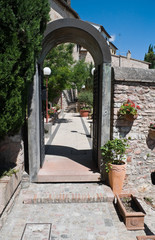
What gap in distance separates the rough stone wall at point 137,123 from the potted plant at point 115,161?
0.22m

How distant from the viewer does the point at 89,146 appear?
23.4 ft

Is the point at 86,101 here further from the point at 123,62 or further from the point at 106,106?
the point at 106,106

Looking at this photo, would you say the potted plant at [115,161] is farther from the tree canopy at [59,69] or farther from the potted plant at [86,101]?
the potted plant at [86,101]

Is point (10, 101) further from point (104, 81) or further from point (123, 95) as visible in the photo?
point (123, 95)

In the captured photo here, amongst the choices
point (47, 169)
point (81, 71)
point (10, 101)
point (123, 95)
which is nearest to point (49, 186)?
point (47, 169)

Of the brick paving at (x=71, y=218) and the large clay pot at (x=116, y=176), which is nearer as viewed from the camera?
the brick paving at (x=71, y=218)

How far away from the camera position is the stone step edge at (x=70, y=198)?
143 inches

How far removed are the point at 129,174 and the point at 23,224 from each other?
97.2 inches

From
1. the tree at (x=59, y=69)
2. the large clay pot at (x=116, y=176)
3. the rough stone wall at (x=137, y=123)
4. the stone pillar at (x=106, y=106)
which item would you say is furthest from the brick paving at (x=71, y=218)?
the tree at (x=59, y=69)

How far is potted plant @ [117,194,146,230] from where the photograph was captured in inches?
121

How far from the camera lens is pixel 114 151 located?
13.0 feet

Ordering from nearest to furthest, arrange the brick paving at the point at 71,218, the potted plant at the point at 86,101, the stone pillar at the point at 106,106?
the brick paving at the point at 71,218
the stone pillar at the point at 106,106
the potted plant at the point at 86,101

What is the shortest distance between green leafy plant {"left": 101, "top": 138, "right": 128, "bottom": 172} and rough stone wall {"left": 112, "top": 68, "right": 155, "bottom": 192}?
0.18m

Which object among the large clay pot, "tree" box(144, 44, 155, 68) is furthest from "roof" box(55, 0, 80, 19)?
the large clay pot
